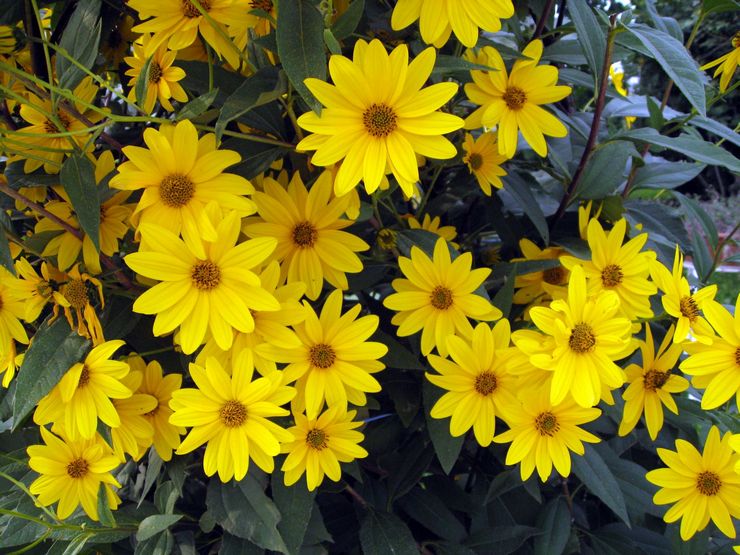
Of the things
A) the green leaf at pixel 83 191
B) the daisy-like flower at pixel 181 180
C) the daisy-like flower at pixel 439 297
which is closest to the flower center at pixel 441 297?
the daisy-like flower at pixel 439 297

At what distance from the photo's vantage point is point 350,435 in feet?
2.34

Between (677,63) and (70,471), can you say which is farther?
(70,471)

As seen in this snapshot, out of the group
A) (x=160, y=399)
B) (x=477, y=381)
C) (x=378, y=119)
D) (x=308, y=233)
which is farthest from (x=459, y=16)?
(x=160, y=399)

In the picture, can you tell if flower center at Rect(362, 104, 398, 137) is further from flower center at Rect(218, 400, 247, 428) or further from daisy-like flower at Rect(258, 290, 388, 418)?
flower center at Rect(218, 400, 247, 428)

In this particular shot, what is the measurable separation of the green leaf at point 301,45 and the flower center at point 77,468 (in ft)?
1.42

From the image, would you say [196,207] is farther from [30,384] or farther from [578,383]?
[578,383]

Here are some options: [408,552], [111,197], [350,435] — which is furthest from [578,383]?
[111,197]

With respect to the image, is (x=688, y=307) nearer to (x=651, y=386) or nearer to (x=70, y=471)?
(x=651, y=386)

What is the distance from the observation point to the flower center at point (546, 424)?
70 cm

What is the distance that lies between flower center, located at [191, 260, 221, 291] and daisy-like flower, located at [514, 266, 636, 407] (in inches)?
10.4

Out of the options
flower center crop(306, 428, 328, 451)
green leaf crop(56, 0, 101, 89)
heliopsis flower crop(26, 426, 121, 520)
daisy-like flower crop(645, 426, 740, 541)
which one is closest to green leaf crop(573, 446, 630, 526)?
daisy-like flower crop(645, 426, 740, 541)

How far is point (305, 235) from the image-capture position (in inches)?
26.2

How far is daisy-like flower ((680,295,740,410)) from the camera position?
0.67 m

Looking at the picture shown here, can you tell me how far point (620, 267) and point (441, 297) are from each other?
0.61 feet
